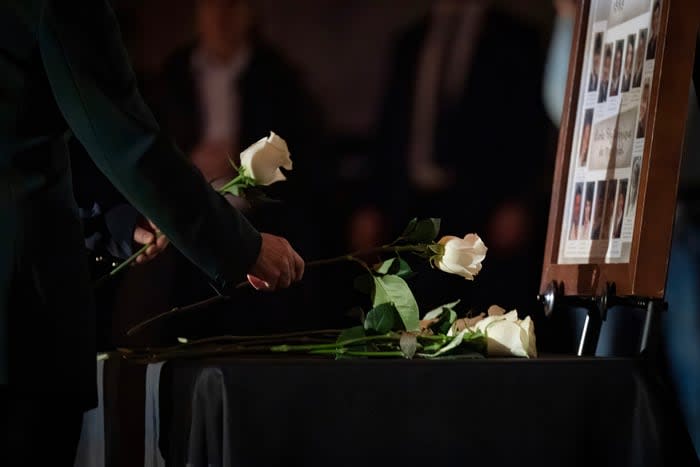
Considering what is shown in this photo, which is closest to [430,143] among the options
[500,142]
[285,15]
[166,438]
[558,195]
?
[500,142]

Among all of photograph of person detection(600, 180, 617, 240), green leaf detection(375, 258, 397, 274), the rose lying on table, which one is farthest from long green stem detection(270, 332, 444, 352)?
photograph of person detection(600, 180, 617, 240)

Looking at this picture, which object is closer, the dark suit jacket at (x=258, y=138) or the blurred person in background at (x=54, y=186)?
the blurred person in background at (x=54, y=186)

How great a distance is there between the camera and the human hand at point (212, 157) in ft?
8.64

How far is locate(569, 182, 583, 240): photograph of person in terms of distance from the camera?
6.75 feet

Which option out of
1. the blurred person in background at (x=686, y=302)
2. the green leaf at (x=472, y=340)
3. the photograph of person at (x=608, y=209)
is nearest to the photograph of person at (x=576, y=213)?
the photograph of person at (x=608, y=209)

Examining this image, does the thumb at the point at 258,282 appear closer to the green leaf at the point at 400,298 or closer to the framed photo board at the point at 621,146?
the green leaf at the point at 400,298

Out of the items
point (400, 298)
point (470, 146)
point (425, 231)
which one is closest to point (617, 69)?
point (425, 231)

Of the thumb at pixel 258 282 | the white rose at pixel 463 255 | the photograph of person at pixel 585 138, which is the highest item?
the photograph of person at pixel 585 138

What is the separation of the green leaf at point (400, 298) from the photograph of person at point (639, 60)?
2.02 feet

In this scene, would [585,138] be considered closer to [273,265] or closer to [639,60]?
[639,60]

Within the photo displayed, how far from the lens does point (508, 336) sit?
157 cm

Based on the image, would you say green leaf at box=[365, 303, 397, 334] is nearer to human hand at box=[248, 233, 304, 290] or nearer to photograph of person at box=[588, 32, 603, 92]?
human hand at box=[248, 233, 304, 290]

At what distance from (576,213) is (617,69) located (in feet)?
0.94

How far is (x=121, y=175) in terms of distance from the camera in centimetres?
130
